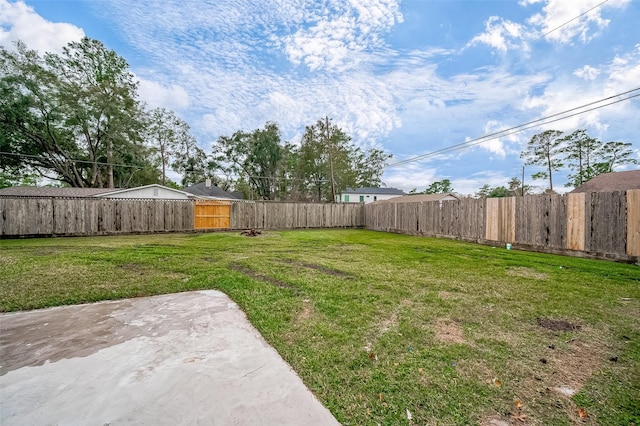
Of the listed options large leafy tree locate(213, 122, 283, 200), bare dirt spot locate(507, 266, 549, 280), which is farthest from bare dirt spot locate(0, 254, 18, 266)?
large leafy tree locate(213, 122, 283, 200)

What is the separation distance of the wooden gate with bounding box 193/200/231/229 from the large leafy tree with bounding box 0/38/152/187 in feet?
41.9

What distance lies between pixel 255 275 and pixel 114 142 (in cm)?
2273

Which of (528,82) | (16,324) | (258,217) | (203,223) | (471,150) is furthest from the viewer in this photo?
(471,150)

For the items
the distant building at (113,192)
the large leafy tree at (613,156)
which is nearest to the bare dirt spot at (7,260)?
the distant building at (113,192)

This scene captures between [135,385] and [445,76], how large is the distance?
578 inches

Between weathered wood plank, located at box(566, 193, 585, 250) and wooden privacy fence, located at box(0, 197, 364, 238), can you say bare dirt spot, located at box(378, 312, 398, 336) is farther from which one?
wooden privacy fence, located at box(0, 197, 364, 238)

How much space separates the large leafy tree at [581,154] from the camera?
22047mm

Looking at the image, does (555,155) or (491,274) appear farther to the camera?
(555,155)

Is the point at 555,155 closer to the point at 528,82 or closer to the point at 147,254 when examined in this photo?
the point at 528,82

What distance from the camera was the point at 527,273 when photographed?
4.52 meters

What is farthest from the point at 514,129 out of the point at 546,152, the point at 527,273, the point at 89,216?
the point at 546,152

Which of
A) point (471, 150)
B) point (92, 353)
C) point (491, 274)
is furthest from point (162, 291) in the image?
point (471, 150)

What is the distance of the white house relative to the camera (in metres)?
37.3

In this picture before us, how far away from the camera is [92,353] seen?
5.91 feet
